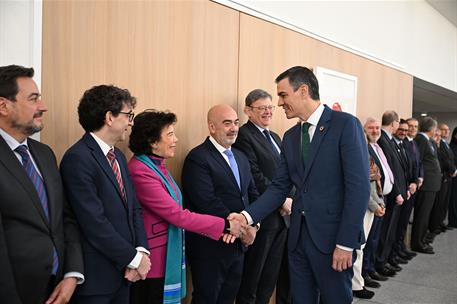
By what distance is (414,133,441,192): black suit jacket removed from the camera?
239 inches

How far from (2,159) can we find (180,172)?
1.57m

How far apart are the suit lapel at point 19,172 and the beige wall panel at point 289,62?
2.20 meters

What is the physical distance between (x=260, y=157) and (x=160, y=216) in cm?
117

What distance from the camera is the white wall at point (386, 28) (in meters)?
4.38

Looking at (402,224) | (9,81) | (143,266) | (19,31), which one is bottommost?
(402,224)

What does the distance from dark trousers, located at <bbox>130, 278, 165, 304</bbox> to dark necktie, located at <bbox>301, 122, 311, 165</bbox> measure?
1094 mm

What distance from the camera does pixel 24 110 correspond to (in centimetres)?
177

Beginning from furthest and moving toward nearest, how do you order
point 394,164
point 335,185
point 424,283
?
1. point 394,164
2. point 424,283
3. point 335,185

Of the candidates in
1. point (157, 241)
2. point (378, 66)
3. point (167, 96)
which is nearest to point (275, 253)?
point (157, 241)

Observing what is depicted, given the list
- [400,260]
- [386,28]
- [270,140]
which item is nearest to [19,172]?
[270,140]

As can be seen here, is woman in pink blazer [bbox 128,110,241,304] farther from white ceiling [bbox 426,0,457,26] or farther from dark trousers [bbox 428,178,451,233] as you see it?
white ceiling [bbox 426,0,457,26]

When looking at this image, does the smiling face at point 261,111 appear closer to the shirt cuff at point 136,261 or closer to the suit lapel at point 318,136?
the suit lapel at point 318,136

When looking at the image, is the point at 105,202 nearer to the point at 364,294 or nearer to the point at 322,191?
the point at 322,191

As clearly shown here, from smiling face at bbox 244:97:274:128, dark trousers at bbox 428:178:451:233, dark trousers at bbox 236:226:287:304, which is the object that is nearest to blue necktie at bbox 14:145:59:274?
dark trousers at bbox 236:226:287:304
